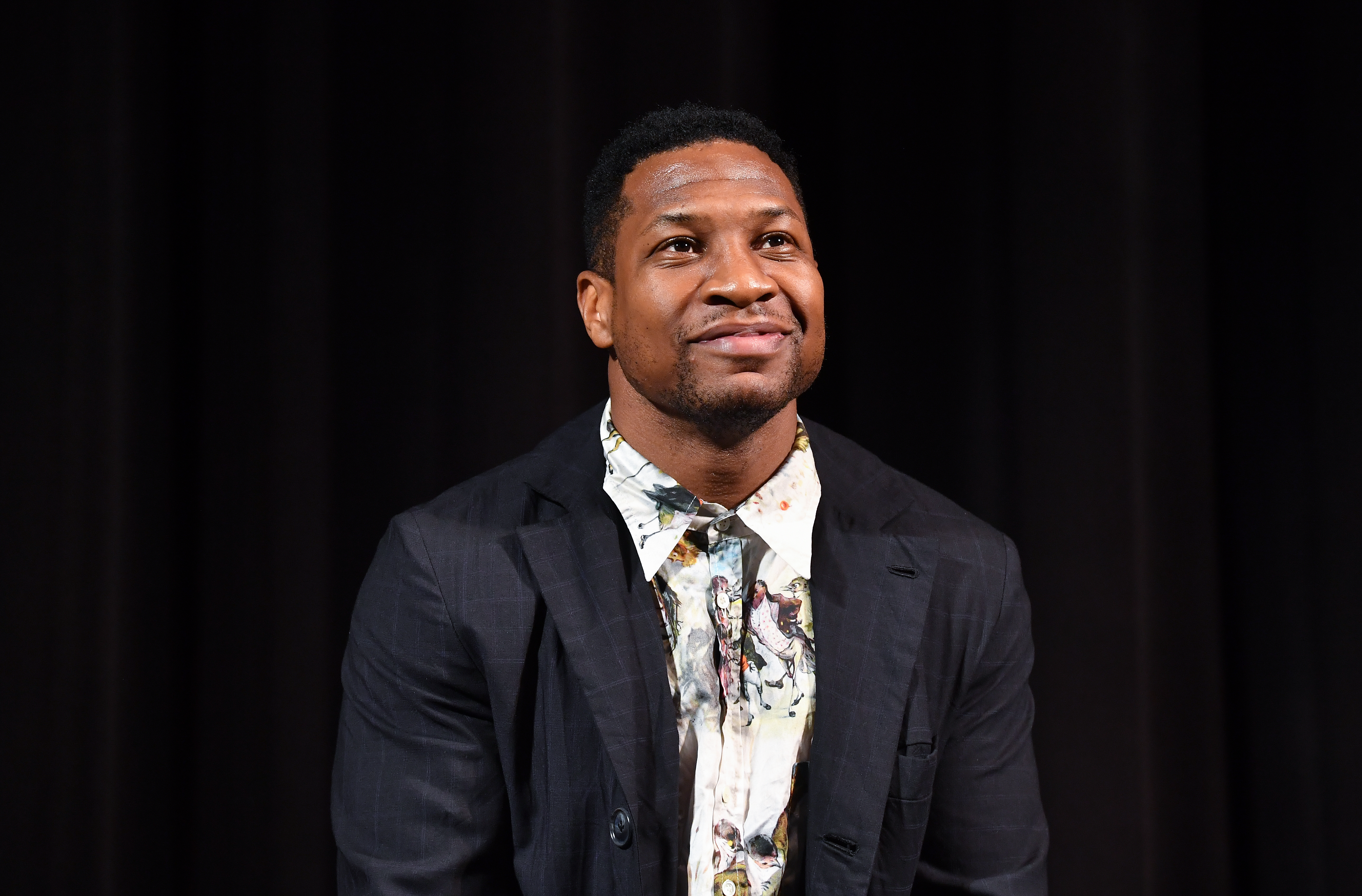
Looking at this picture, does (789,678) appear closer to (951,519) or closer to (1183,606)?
(951,519)

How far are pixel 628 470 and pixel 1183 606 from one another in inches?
36.8

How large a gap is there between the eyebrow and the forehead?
0.04 ft

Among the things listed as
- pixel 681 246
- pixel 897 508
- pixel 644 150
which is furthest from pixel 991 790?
pixel 644 150

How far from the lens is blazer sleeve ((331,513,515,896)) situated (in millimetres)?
1138

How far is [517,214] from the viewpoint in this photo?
1.67m

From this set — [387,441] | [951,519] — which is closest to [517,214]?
[387,441]

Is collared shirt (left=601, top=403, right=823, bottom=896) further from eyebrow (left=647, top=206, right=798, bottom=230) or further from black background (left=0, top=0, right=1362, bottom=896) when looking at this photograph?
black background (left=0, top=0, right=1362, bottom=896)

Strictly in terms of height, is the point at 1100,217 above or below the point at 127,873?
above

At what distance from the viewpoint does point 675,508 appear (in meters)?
1.19

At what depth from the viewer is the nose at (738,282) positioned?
1117mm

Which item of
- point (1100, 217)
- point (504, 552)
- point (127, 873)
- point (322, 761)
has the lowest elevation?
point (127, 873)

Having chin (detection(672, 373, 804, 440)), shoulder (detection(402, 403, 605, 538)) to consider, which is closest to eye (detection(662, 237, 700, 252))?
chin (detection(672, 373, 804, 440))

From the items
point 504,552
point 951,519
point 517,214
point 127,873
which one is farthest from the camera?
point 517,214

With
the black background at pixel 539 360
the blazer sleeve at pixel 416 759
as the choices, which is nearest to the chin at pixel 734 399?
the blazer sleeve at pixel 416 759
